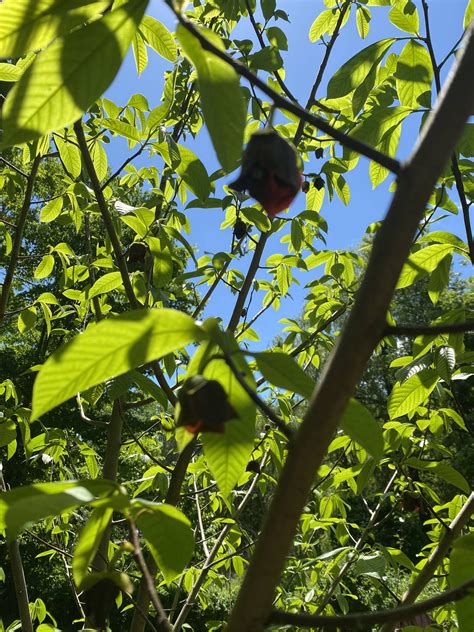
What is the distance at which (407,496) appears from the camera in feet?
9.30

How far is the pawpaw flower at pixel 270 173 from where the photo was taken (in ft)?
2.80

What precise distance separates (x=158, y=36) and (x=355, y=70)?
536 millimetres

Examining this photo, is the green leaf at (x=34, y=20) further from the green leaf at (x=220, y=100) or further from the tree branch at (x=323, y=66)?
the tree branch at (x=323, y=66)

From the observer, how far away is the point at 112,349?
2.12 ft

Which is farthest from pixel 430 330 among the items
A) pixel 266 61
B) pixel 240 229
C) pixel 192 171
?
pixel 240 229

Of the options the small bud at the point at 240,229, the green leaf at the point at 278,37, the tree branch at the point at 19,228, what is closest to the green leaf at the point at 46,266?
the tree branch at the point at 19,228

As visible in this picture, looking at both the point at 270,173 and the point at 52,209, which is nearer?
the point at 270,173

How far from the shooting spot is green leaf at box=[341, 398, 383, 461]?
2.40 ft

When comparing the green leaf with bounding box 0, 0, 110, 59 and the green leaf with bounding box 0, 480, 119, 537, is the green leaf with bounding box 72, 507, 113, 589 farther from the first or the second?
the green leaf with bounding box 0, 0, 110, 59

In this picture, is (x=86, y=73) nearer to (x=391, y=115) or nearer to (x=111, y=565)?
(x=111, y=565)

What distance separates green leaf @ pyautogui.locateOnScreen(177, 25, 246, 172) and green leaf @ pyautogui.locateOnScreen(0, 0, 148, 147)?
0.29 ft

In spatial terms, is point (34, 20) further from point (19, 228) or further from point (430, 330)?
point (19, 228)

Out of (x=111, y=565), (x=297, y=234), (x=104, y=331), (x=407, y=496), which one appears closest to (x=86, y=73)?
(x=104, y=331)

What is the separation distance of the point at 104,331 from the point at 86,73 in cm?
34
